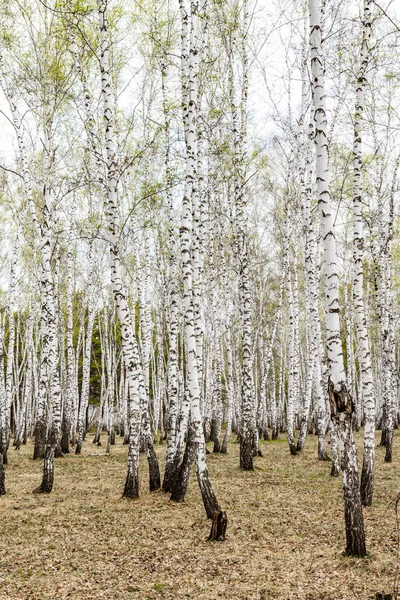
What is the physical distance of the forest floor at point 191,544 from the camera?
17.5 feet

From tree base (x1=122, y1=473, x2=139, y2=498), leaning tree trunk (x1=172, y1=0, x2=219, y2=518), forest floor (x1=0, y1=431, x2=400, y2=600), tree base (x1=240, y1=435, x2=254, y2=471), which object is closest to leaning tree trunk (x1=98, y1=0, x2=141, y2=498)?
tree base (x1=122, y1=473, x2=139, y2=498)

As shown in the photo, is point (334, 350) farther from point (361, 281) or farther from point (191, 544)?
point (191, 544)

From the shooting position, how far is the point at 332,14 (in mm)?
10430

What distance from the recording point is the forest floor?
210 inches

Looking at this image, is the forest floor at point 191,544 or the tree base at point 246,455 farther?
the tree base at point 246,455

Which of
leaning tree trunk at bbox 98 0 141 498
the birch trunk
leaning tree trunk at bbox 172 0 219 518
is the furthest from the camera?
leaning tree trunk at bbox 98 0 141 498

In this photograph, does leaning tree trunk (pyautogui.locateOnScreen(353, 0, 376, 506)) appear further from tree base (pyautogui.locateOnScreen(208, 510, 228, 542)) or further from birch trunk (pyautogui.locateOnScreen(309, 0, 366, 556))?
tree base (pyautogui.locateOnScreen(208, 510, 228, 542))

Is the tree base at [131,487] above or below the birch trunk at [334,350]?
below

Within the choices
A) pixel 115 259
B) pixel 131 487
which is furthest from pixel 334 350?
pixel 131 487

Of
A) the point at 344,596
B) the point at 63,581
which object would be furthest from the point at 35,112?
the point at 344,596

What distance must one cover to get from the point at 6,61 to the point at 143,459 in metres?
12.5

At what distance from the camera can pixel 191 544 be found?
6.82m

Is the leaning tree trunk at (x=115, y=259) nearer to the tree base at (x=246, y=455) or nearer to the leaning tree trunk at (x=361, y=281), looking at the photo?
the tree base at (x=246, y=455)

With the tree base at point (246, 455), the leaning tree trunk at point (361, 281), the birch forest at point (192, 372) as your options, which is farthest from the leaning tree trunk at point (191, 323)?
the tree base at point (246, 455)
